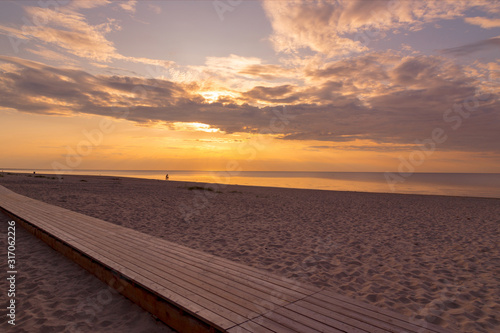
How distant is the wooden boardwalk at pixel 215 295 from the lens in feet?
10.5

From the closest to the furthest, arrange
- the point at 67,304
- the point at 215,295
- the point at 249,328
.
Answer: the point at 249,328 < the point at 215,295 < the point at 67,304

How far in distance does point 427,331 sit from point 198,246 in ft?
20.0

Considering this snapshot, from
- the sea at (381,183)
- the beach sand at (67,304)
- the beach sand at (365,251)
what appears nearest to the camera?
the beach sand at (67,304)

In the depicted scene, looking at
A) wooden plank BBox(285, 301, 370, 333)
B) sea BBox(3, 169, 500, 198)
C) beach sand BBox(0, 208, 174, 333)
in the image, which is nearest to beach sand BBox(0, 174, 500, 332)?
beach sand BBox(0, 208, 174, 333)

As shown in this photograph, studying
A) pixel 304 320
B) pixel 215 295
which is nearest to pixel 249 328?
pixel 304 320

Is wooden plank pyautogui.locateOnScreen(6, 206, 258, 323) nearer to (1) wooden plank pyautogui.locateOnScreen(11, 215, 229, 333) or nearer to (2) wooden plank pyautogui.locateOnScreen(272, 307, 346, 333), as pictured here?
(1) wooden plank pyautogui.locateOnScreen(11, 215, 229, 333)

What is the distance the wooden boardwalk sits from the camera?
10.5 feet

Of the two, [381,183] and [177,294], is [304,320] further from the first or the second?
[381,183]

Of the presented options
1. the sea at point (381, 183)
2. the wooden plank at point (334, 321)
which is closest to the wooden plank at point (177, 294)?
the wooden plank at point (334, 321)

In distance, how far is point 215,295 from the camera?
12.6 ft

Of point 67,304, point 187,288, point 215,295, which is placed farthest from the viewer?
point 67,304

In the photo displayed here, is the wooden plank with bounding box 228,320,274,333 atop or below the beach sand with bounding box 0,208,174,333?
atop

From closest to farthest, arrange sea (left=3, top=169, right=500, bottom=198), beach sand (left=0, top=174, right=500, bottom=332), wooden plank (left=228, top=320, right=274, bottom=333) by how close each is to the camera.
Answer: wooden plank (left=228, top=320, right=274, bottom=333) → beach sand (left=0, top=174, right=500, bottom=332) → sea (left=3, top=169, right=500, bottom=198)

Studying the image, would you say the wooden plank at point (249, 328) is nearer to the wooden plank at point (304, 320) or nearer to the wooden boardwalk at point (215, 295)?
the wooden boardwalk at point (215, 295)
